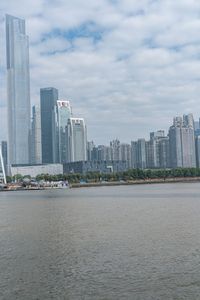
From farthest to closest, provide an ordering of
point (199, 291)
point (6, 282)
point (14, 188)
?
point (14, 188)
point (6, 282)
point (199, 291)

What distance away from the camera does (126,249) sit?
25016mm

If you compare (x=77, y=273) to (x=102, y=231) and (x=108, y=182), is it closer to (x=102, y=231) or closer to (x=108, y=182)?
(x=102, y=231)

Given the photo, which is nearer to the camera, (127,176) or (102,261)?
(102,261)

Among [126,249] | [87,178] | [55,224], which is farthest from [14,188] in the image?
[126,249]

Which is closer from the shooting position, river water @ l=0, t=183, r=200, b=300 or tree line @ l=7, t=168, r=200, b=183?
river water @ l=0, t=183, r=200, b=300

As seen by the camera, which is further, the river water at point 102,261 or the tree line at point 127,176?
the tree line at point 127,176

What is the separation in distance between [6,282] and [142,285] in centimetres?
547

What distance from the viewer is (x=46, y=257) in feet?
78.5

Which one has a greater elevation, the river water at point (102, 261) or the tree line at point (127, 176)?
the tree line at point (127, 176)

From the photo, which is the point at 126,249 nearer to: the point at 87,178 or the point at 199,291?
the point at 199,291

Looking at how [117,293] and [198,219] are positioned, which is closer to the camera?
[117,293]

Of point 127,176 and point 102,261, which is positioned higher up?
point 127,176

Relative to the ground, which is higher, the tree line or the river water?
the tree line

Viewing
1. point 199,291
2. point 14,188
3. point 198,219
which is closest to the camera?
point 199,291
